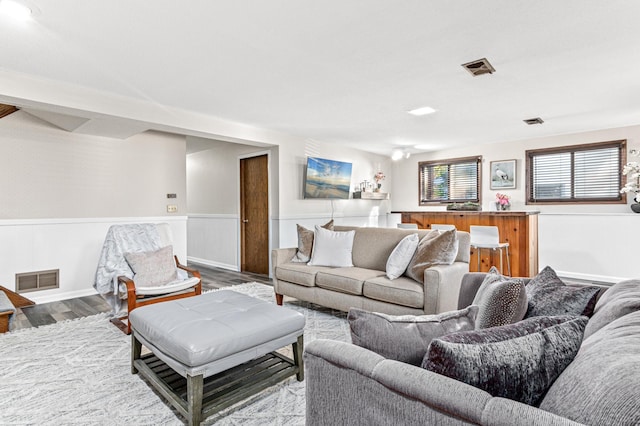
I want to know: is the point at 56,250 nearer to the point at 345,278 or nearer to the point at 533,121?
the point at 345,278

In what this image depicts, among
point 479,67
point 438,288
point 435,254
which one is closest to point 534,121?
point 479,67

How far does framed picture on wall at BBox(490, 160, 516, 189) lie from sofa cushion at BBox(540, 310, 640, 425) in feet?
18.8

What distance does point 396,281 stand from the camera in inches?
120

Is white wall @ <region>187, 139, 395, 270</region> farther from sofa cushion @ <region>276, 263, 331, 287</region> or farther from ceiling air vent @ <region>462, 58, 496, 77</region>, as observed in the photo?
ceiling air vent @ <region>462, 58, 496, 77</region>

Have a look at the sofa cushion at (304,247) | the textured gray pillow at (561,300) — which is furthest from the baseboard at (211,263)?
the textured gray pillow at (561,300)

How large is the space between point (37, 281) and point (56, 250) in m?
0.40

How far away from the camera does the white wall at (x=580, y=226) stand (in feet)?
16.1

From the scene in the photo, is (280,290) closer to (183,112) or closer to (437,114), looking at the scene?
(183,112)

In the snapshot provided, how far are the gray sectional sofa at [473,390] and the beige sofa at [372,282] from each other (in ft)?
5.25

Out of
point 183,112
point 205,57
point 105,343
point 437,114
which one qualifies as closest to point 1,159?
point 183,112

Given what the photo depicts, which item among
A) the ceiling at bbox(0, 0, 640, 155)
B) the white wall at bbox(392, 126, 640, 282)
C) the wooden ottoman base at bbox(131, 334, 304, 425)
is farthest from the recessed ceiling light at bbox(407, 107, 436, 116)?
the wooden ottoman base at bbox(131, 334, 304, 425)

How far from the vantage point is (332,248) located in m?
3.77

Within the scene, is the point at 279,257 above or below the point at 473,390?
below

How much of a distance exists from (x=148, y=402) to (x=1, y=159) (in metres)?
3.58
